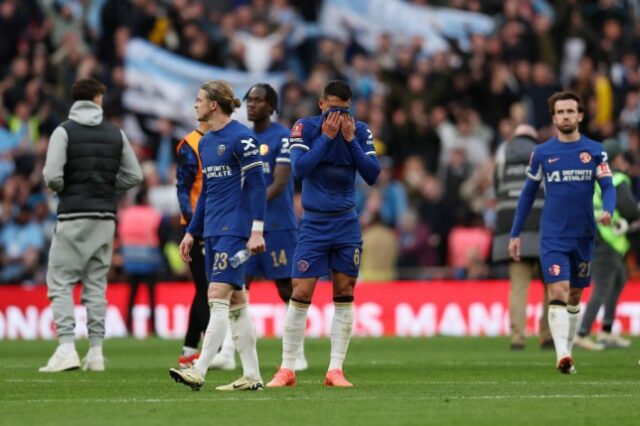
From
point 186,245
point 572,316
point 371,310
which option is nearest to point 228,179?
point 186,245

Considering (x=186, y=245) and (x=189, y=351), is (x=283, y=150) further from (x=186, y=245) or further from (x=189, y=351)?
(x=186, y=245)

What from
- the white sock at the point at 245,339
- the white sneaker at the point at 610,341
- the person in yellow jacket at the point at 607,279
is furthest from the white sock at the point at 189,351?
the white sneaker at the point at 610,341

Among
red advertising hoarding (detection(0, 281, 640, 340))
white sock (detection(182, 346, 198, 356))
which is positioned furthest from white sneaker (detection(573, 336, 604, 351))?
white sock (detection(182, 346, 198, 356))

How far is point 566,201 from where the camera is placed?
564 inches

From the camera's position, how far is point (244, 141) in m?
12.0

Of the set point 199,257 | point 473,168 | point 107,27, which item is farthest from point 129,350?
point 107,27

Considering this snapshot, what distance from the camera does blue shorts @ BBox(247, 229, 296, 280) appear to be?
594 inches

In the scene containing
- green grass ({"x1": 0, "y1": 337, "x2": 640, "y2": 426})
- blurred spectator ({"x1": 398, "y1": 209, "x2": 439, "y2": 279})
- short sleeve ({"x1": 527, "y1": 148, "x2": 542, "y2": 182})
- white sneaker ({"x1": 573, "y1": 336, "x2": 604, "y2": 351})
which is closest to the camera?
green grass ({"x1": 0, "y1": 337, "x2": 640, "y2": 426})

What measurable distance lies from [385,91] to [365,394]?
16864mm

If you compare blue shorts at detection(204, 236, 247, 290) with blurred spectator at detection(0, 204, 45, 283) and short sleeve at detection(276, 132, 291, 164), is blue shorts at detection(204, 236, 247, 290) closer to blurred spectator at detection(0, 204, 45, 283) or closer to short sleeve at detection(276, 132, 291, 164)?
short sleeve at detection(276, 132, 291, 164)

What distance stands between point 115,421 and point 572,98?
6194 mm

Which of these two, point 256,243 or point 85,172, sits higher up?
point 85,172

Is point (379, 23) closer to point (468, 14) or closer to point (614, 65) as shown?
point (468, 14)

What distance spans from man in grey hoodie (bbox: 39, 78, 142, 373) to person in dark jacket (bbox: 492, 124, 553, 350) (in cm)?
538
